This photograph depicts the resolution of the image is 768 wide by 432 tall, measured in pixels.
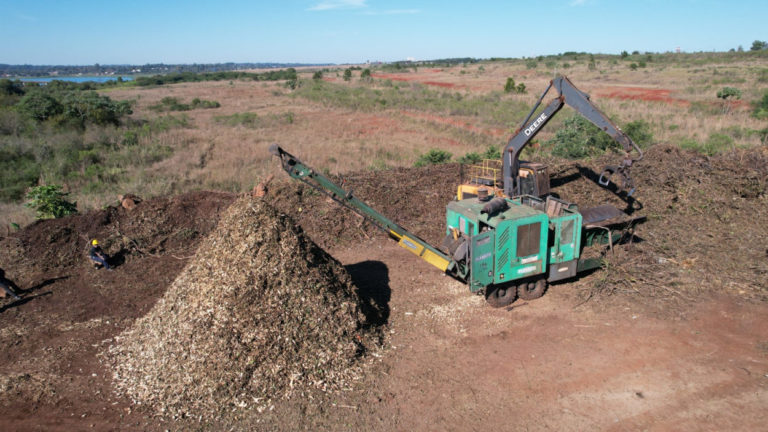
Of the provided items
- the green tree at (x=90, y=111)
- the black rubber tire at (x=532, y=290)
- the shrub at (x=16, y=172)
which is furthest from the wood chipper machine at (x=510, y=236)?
the green tree at (x=90, y=111)

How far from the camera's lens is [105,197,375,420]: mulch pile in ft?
22.3

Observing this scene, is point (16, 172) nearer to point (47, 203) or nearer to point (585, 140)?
→ point (47, 203)

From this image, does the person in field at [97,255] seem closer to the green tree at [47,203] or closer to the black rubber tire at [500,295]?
the green tree at [47,203]

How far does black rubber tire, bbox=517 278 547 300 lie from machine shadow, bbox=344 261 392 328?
282 cm

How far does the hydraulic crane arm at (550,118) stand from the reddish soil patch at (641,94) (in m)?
28.1

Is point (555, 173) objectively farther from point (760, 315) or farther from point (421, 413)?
point (421, 413)

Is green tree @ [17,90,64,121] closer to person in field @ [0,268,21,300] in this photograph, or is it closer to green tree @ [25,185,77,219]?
green tree @ [25,185,77,219]

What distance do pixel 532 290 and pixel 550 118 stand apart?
3.91 metres

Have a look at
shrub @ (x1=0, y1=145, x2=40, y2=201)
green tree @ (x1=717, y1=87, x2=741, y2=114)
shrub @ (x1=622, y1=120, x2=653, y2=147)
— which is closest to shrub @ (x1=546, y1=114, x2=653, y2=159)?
shrub @ (x1=622, y1=120, x2=653, y2=147)

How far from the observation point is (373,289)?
10141mm

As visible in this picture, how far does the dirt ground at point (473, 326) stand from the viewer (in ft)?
21.4

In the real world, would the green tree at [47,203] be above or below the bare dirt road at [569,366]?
above

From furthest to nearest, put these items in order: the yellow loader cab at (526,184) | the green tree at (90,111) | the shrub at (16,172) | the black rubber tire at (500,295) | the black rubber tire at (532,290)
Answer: the green tree at (90,111)
the shrub at (16,172)
the yellow loader cab at (526,184)
the black rubber tire at (532,290)
the black rubber tire at (500,295)

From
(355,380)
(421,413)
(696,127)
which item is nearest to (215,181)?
(355,380)
